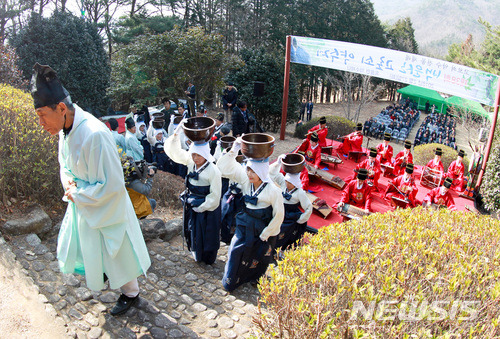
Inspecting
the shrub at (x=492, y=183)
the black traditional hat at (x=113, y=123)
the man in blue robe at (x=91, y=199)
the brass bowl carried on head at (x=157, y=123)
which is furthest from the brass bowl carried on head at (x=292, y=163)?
the shrub at (x=492, y=183)

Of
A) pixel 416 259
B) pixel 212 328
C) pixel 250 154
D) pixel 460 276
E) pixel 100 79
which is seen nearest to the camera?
pixel 460 276

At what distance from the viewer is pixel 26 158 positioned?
14.0ft

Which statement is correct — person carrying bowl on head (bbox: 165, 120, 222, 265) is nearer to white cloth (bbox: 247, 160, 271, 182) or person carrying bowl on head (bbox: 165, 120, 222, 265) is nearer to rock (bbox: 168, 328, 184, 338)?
white cloth (bbox: 247, 160, 271, 182)

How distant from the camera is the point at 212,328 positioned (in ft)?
10.7

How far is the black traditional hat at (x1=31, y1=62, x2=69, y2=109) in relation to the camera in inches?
104

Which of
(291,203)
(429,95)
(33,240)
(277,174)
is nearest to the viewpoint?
(33,240)

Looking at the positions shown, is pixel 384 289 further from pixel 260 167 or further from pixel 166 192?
pixel 166 192

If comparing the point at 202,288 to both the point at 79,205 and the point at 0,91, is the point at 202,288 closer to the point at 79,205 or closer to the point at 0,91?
the point at 79,205

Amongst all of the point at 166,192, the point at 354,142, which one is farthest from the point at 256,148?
the point at 354,142

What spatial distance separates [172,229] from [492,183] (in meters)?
7.70

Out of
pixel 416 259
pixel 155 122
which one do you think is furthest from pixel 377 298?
pixel 155 122

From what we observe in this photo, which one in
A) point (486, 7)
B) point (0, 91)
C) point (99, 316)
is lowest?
point (99, 316)

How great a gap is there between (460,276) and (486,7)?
211 meters

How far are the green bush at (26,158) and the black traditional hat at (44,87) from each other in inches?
74.9
